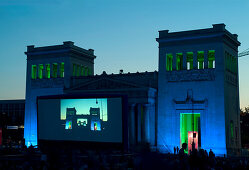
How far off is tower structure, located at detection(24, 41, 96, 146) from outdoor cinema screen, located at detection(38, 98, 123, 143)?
10.1 meters

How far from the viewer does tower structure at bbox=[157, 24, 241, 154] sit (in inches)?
1669

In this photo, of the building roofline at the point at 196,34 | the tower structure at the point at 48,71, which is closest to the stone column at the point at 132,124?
the building roofline at the point at 196,34

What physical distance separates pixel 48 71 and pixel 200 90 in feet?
81.7

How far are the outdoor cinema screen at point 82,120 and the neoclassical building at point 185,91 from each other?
6741 millimetres

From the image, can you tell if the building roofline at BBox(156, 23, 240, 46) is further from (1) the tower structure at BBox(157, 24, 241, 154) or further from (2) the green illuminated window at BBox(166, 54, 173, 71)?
(2) the green illuminated window at BBox(166, 54, 173, 71)

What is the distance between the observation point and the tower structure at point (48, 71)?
177 feet

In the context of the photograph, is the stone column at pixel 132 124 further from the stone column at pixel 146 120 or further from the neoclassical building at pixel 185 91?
the stone column at pixel 146 120

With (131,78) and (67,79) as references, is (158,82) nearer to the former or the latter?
(131,78)

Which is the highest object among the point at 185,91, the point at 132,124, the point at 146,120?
Answer: the point at 185,91

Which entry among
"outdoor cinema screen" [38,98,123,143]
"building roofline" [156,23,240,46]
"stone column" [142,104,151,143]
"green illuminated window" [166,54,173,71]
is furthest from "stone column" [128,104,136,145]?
"building roofline" [156,23,240,46]

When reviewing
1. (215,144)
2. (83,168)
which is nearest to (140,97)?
(215,144)

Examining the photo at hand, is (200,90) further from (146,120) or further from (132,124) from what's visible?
(132,124)

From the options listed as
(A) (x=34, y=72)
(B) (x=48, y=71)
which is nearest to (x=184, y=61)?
(B) (x=48, y=71)

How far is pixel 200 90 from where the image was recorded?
143ft
